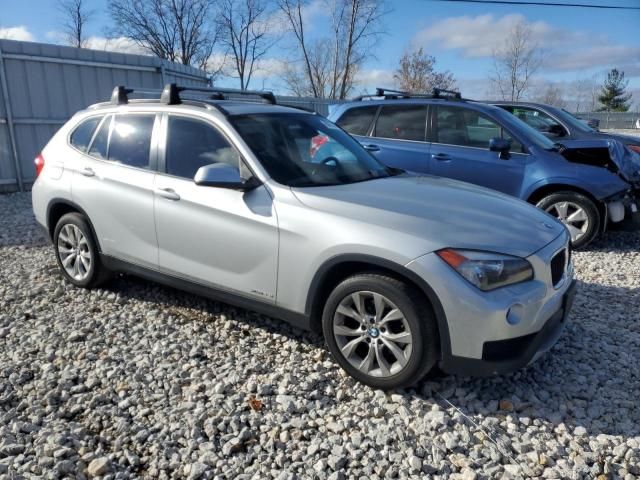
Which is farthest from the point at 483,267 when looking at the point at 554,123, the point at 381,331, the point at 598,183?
the point at 554,123

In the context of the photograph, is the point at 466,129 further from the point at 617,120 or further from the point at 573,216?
the point at 617,120

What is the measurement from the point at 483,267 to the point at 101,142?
11.0 feet

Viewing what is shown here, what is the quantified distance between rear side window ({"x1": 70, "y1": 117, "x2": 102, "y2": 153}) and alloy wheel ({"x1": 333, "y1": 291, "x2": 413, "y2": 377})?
289 centimetres

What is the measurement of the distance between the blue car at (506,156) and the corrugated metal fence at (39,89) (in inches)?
272

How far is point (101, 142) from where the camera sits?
174 inches

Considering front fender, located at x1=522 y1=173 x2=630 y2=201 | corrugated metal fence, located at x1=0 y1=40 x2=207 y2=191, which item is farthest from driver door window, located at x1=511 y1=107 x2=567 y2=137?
corrugated metal fence, located at x1=0 y1=40 x2=207 y2=191

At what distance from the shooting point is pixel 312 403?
10.00ft

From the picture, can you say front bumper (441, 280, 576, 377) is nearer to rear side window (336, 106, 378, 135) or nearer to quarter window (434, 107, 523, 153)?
quarter window (434, 107, 523, 153)

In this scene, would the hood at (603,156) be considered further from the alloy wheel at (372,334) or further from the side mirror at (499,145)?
the alloy wheel at (372,334)

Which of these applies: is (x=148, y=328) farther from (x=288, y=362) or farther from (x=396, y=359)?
(x=396, y=359)

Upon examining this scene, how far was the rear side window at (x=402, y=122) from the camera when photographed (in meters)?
6.82

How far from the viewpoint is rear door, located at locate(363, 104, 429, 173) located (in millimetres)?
6703

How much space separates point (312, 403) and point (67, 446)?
132cm

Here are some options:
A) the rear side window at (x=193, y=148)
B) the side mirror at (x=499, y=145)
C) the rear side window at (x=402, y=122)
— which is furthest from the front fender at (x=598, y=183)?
the rear side window at (x=193, y=148)
